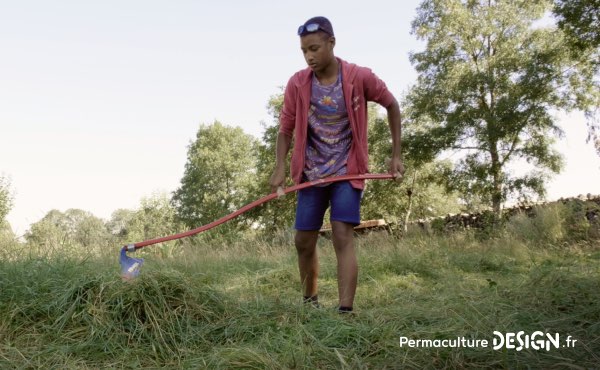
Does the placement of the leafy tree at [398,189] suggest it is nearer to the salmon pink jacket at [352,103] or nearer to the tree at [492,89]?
the tree at [492,89]

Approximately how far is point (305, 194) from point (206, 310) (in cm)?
111

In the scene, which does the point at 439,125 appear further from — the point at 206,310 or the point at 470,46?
the point at 206,310

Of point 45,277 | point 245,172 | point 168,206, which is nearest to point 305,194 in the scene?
point 45,277

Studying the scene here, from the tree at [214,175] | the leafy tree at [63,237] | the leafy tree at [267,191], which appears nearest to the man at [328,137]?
A: the leafy tree at [63,237]

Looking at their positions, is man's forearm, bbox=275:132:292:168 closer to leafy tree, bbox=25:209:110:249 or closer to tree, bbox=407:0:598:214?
leafy tree, bbox=25:209:110:249

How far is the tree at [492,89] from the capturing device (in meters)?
18.7

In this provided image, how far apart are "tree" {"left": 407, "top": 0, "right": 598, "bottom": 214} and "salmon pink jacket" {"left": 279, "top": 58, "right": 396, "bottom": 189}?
1649 cm

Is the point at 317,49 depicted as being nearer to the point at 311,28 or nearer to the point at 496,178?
the point at 311,28

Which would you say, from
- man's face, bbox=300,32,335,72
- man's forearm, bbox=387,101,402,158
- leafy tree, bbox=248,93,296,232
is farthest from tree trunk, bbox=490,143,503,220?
man's face, bbox=300,32,335,72

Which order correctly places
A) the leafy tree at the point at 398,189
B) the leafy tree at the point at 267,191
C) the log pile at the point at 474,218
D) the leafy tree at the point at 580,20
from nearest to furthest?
the log pile at the point at 474,218
the leafy tree at the point at 580,20
the leafy tree at the point at 398,189
the leafy tree at the point at 267,191

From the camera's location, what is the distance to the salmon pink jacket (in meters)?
3.37

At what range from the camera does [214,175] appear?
35.5 m

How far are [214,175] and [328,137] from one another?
3257cm

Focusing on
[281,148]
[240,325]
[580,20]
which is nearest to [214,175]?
[580,20]
